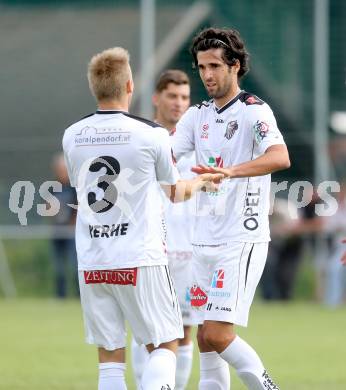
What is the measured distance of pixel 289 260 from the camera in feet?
64.8

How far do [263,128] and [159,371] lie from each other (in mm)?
1639

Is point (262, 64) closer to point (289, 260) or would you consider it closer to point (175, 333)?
point (289, 260)

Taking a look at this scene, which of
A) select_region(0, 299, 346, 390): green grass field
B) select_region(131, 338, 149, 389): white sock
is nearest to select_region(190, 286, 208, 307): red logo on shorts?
select_region(131, 338, 149, 389): white sock

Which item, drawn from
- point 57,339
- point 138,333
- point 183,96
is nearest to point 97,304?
point 138,333

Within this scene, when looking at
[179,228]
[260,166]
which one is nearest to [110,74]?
[260,166]

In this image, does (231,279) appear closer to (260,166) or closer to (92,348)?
(260,166)

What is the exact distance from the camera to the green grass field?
10125 millimetres

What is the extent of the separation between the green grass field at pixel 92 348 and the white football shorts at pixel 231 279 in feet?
7.57

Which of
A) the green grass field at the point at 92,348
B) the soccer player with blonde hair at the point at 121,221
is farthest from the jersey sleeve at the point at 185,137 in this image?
the green grass field at the point at 92,348

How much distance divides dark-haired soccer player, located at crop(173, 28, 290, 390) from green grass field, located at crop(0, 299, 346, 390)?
2228 millimetres

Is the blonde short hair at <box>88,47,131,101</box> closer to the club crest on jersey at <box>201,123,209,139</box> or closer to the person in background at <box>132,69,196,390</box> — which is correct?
the club crest on jersey at <box>201,123,209,139</box>

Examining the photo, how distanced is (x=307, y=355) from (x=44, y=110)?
1077 cm

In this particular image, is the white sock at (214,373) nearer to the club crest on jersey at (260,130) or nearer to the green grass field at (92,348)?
the club crest on jersey at (260,130)

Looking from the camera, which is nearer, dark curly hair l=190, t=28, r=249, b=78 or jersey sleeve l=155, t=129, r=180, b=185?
jersey sleeve l=155, t=129, r=180, b=185
